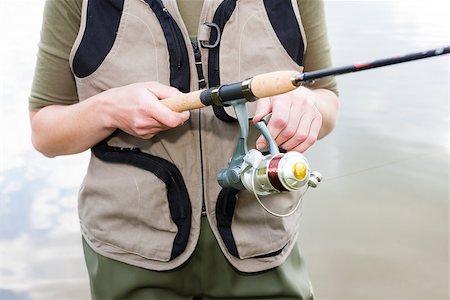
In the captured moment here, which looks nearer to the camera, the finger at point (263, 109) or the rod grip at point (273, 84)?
the rod grip at point (273, 84)

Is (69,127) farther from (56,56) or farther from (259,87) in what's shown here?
(259,87)

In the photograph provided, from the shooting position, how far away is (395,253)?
2.36 metres

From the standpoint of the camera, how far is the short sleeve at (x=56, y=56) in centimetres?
85

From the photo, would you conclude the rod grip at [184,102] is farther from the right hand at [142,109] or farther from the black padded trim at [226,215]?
the black padded trim at [226,215]

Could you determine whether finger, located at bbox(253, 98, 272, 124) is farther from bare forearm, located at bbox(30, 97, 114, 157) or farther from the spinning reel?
bare forearm, located at bbox(30, 97, 114, 157)

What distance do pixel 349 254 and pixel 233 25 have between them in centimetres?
170

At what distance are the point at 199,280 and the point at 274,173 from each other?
31 centimetres

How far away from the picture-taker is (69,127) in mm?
886

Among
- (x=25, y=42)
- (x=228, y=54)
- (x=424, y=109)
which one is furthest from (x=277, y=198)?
(x=25, y=42)

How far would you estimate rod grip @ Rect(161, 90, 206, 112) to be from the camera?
0.77 m

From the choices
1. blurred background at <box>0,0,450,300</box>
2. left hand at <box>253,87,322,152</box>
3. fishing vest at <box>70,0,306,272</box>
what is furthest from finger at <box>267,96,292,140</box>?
blurred background at <box>0,0,450,300</box>

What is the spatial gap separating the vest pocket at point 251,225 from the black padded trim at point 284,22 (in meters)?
0.24

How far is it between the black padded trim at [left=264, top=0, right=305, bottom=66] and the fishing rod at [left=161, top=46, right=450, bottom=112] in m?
0.18

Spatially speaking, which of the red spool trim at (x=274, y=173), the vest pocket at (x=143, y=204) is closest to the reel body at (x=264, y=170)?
the red spool trim at (x=274, y=173)
